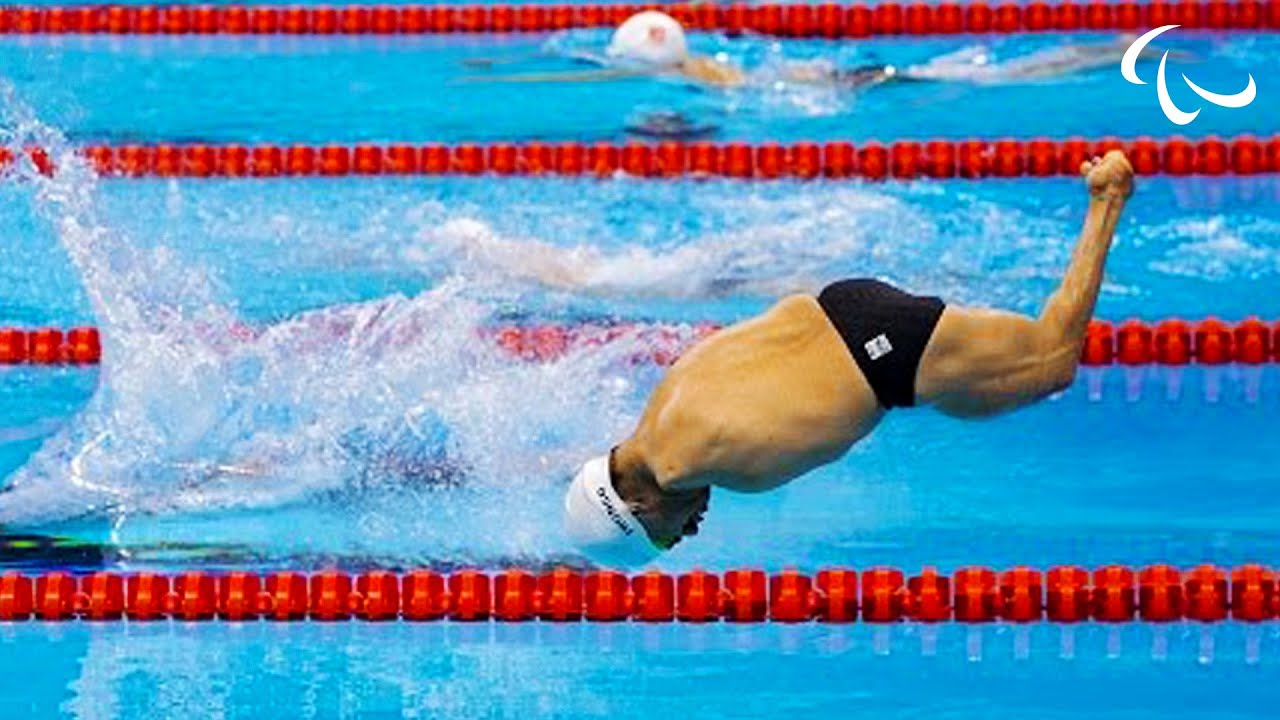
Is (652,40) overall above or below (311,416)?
above

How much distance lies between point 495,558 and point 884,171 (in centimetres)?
221

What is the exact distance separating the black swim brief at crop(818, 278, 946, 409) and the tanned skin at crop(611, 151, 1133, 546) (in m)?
0.01

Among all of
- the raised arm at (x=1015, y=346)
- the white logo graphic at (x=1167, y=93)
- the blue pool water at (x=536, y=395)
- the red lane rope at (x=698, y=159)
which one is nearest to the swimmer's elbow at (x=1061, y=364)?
the raised arm at (x=1015, y=346)

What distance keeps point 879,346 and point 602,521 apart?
44 cm

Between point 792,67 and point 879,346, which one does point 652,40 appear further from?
point 879,346

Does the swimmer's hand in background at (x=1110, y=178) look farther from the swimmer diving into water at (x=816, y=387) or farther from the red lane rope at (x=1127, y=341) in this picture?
the red lane rope at (x=1127, y=341)

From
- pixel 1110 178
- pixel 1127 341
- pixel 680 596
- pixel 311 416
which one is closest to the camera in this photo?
pixel 1110 178

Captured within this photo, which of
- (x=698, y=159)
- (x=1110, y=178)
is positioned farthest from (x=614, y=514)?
(x=698, y=159)

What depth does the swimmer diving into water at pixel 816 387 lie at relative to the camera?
3975mm

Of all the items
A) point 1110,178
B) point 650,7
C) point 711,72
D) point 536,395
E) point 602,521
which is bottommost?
point 536,395

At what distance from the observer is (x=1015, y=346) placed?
3988 mm

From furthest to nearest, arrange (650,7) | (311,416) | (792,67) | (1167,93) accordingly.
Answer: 1. (650,7)
2. (792,67)
3. (1167,93)
4. (311,416)

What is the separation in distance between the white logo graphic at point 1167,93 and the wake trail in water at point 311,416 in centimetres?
204

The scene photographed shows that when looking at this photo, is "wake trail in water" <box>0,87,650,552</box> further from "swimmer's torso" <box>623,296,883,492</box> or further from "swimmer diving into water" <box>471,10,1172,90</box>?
"swimmer diving into water" <box>471,10,1172,90</box>
